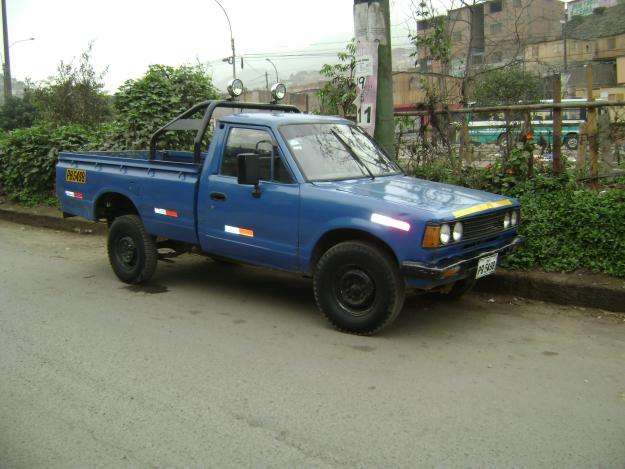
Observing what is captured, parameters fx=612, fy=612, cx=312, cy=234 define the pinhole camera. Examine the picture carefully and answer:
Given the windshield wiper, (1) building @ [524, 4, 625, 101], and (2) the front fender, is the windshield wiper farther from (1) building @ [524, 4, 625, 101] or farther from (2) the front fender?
(1) building @ [524, 4, 625, 101]

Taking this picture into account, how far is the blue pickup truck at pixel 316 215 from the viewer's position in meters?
4.82

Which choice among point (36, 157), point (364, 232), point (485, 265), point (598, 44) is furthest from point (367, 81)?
point (598, 44)

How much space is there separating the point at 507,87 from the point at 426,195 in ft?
14.2

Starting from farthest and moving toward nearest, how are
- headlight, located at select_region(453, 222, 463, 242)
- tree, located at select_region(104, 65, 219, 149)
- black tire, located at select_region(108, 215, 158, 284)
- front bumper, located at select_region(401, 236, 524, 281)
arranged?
tree, located at select_region(104, 65, 219, 149)
black tire, located at select_region(108, 215, 158, 284)
headlight, located at select_region(453, 222, 463, 242)
front bumper, located at select_region(401, 236, 524, 281)

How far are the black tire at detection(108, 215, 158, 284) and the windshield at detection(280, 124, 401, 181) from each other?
6.75 feet

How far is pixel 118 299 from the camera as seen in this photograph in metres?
6.24

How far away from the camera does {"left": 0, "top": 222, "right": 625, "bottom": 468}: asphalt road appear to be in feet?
10.7

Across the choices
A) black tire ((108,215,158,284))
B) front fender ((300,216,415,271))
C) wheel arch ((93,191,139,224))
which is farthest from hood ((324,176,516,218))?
wheel arch ((93,191,139,224))

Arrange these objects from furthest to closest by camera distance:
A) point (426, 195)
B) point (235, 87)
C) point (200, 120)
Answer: point (235, 87), point (200, 120), point (426, 195)

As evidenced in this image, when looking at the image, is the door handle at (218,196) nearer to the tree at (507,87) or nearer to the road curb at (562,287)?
the road curb at (562,287)

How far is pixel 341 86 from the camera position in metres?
9.56

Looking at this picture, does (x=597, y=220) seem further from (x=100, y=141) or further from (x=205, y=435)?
(x=100, y=141)

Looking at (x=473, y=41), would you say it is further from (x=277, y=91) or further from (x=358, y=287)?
(x=358, y=287)

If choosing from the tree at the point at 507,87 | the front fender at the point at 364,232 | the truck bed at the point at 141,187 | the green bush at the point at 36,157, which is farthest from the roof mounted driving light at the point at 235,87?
the green bush at the point at 36,157
